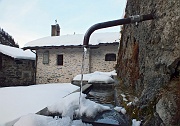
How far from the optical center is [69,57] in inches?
475

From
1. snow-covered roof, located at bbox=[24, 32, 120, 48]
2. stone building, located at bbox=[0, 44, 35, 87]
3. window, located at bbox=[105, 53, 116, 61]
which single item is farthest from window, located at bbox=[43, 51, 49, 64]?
window, located at bbox=[105, 53, 116, 61]

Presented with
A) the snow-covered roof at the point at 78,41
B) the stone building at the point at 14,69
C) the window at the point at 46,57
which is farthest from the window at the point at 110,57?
the stone building at the point at 14,69

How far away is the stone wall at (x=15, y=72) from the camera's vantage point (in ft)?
40.6

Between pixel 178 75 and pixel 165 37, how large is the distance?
1.30ft

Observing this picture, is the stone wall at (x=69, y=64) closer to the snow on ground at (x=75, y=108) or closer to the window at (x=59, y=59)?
the window at (x=59, y=59)

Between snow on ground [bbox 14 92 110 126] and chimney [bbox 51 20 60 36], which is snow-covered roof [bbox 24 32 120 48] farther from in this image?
snow on ground [bbox 14 92 110 126]

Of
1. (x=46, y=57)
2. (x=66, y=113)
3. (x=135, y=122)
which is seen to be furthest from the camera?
(x=46, y=57)

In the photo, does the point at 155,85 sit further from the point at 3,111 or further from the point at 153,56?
the point at 3,111

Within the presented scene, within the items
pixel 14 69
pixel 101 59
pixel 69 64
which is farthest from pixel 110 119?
pixel 14 69

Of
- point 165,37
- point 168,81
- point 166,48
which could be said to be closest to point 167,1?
point 165,37

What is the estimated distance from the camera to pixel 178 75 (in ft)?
4.30

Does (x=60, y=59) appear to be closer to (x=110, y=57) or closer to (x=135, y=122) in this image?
(x=110, y=57)

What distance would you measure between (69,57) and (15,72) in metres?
4.53

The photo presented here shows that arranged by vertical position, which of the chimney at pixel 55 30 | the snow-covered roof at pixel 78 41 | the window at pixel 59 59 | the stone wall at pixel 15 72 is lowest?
the stone wall at pixel 15 72
